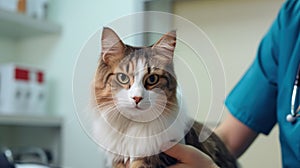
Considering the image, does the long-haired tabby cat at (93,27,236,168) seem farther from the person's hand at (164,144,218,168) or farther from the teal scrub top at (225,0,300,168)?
the teal scrub top at (225,0,300,168)

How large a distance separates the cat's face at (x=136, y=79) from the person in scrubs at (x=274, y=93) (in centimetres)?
44

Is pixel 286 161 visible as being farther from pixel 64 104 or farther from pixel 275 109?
pixel 64 104

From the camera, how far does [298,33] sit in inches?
28.9

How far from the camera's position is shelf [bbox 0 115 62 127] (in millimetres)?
1626

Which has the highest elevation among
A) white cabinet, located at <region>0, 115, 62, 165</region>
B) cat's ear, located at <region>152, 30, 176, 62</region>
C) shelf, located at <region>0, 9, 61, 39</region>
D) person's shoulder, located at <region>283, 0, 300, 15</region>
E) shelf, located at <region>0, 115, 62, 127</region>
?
shelf, located at <region>0, 9, 61, 39</region>

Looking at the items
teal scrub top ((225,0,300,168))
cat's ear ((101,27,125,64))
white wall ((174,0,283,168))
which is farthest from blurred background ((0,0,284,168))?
cat's ear ((101,27,125,64))

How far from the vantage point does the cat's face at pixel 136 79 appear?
27cm

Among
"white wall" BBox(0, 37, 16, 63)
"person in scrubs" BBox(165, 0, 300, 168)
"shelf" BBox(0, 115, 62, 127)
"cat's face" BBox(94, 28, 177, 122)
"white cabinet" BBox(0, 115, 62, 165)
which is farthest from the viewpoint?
"white wall" BBox(0, 37, 16, 63)

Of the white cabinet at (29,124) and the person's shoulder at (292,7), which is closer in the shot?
Answer: the person's shoulder at (292,7)

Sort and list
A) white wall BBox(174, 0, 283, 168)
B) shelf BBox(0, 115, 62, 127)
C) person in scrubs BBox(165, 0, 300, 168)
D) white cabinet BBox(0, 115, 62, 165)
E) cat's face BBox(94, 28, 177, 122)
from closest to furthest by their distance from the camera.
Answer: cat's face BBox(94, 28, 177, 122) < person in scrubs BBox(165, 0, 300, 168) < white wall BBox(174, 0, 283, 168) < shelf BBox(0, 115, 62, 127) < white cabinet BBox(0, 115, 62, 165)

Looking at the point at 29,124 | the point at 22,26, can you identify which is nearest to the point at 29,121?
the point at 29,124

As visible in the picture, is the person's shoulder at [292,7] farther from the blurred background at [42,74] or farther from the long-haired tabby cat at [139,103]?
the blurred background at [42,74]

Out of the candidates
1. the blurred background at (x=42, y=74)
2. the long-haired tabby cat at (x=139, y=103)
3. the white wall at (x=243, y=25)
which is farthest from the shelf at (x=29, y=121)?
the long-haired tabby cat at (x=139, y=103)

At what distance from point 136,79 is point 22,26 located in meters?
1.64
